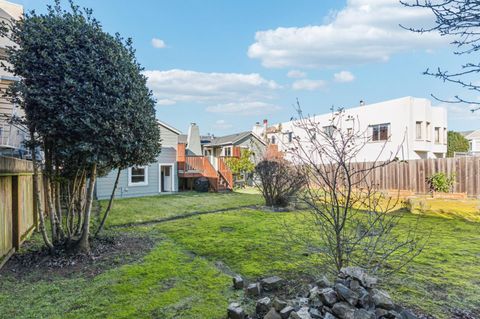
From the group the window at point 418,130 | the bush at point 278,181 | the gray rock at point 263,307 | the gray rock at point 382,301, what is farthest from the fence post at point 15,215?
the window at point 418,130

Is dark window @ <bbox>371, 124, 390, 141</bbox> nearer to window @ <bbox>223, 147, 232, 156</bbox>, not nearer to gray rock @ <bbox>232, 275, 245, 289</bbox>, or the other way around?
window @ <bbox>223, 147, 232, 156</bbox>

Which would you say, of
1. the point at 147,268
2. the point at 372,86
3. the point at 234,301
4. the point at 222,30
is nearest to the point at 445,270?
the point at 234,301

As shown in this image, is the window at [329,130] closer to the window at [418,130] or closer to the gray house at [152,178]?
the gray house at [152,178]

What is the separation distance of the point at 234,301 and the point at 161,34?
13147 millimetres

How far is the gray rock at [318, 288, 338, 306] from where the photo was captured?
8.57 ft

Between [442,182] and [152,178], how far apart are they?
14137 mm

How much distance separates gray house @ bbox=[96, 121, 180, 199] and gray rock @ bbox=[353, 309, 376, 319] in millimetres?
11727

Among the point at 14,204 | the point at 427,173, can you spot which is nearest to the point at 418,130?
the point at 427,173

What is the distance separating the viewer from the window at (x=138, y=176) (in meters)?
14.7

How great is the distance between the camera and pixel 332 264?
3619 millimetres

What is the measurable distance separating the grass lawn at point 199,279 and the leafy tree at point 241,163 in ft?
44.9

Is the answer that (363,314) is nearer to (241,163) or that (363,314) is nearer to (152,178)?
(152,178)

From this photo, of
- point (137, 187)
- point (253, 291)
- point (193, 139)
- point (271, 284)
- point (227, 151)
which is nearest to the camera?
point (253, 291)

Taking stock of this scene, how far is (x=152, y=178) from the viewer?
15.6 metres
